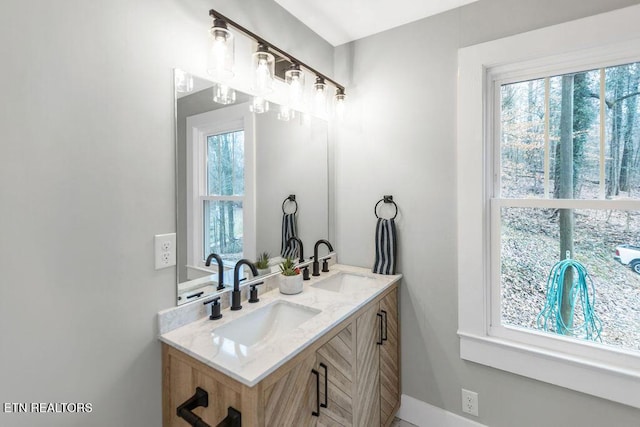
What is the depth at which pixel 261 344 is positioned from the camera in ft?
4.07

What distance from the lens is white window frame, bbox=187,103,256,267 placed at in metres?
1.25

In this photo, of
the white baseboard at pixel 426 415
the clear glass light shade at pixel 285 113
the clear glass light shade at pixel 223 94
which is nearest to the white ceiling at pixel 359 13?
the clear glass light shade at pixel 285 113

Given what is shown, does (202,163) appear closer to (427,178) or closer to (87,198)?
→ (87,198)

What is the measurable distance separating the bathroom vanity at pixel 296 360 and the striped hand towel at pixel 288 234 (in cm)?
21

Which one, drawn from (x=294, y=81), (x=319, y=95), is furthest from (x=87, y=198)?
(x=319, y=95)

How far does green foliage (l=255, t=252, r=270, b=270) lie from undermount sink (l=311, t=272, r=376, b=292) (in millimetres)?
382

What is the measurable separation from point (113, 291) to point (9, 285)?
0.25 m

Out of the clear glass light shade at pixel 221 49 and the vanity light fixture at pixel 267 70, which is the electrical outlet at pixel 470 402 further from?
the clear glass light shade at pixel 221 49

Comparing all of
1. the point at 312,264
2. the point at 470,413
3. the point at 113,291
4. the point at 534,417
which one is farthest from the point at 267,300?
the point at 534,417

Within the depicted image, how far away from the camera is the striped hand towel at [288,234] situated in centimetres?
177

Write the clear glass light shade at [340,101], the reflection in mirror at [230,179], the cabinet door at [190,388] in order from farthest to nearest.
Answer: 1. the clear glass light shade at [340,101]
2. the reflection in mirror at [230,179]
3. the cabinet door at [190,388]

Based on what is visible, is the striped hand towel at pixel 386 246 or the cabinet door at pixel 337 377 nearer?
the cabinet door at pixel 337 377

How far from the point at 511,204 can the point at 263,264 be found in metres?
1.38

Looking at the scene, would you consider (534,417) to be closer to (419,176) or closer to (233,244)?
(419,176)
